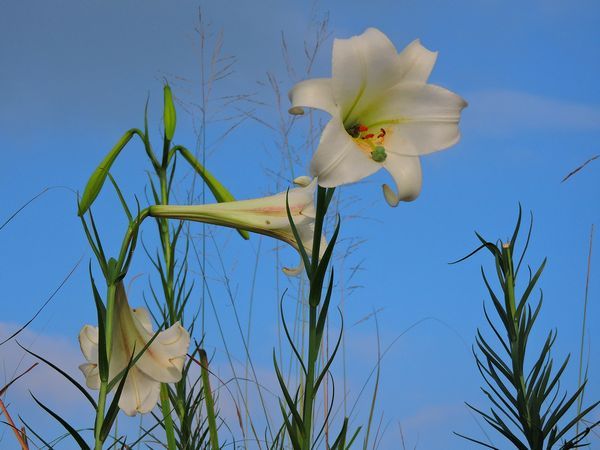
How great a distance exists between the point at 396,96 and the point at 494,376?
57 cm

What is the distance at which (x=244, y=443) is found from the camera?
2209 mm

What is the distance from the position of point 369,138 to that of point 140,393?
2.34ft

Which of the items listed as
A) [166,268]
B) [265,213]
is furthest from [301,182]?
[166,268]

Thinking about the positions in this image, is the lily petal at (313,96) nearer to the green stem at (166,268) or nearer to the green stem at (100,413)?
the green stem at (100,413)

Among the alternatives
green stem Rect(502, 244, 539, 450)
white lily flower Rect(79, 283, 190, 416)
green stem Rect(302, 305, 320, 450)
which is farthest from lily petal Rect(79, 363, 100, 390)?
green stem Rect(502, 244, 539, 450)

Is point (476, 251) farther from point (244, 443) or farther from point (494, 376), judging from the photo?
point (244, 443)

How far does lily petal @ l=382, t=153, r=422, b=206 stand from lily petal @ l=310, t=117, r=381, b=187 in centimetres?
5

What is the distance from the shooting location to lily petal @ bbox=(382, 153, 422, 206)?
1033 mm

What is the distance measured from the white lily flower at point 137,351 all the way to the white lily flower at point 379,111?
1.65ft

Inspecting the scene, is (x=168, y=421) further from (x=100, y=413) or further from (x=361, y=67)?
(x=361, y=67)

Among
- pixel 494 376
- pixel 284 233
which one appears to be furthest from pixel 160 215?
pixel 494 376

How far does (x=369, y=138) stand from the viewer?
1.10m

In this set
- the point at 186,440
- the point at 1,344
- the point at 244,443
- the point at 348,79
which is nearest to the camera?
the point at 348,79

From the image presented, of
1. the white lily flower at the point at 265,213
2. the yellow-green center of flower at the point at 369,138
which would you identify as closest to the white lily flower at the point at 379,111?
the yellow-green center of flower at the point at 369,138
